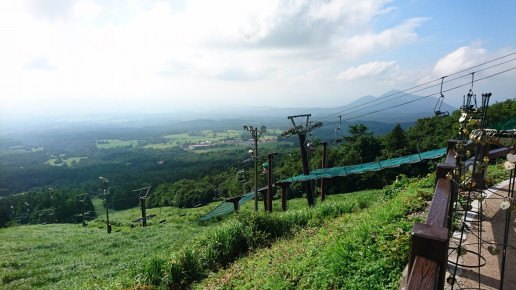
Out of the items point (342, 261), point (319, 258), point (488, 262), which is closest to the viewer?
point (488, 262)

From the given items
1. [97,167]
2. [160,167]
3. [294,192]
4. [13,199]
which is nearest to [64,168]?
[97,167]

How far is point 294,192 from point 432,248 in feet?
120

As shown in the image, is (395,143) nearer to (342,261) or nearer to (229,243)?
(229,243)

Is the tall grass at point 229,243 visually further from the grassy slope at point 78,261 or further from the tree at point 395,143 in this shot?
the tree at point 395,143

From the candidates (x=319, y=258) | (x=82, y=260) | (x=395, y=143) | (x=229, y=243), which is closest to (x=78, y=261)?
(x=82, y=260)

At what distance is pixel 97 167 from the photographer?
95.2 metres

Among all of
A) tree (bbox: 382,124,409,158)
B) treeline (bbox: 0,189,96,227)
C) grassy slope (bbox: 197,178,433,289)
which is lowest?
treeline (bbox: 0,189,96,227)

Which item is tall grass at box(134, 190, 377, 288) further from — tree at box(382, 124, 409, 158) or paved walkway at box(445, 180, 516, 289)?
tree at box(382, 124, 409, 158)

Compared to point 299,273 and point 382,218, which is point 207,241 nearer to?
point 299,273

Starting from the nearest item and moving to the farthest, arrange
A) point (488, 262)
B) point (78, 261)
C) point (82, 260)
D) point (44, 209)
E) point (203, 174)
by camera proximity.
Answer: point (488, 262) → point (78, 261) → point (82, 260) → point (44, 209) → point (203, 174)

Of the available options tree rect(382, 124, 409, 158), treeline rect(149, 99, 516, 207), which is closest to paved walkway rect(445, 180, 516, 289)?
treeline rect(149, 99, 516, 207)

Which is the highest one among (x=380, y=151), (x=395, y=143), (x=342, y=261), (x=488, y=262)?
(x=488, y=262)

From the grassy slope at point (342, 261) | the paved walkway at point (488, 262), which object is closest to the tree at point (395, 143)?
the grassy slope at point (342, 261)

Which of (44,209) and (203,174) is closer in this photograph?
(44,209)
